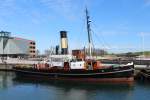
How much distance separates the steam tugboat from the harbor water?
5.04 ft

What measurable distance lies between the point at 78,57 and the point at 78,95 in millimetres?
14524

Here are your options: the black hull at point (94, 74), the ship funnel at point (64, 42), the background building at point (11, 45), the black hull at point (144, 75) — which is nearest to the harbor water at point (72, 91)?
the black hull at point (144, 75)

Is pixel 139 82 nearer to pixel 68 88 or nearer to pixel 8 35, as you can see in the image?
pixel 68 88

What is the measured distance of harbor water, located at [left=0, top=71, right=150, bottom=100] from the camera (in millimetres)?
36781

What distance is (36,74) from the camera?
5488 cm

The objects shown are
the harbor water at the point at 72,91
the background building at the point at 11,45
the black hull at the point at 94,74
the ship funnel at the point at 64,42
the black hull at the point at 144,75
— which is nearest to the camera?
the harbor water at the point at 72,91

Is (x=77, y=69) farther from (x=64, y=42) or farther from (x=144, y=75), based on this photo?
(x=144, y=75)

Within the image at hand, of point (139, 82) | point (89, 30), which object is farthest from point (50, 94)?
point (89, 30)

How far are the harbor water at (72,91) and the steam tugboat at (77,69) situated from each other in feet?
5.04

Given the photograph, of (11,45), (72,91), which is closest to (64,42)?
(72,91)

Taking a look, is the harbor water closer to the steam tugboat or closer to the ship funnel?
the steam tugboat

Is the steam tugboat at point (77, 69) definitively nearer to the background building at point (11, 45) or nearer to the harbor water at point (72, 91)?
the harbor water at point (72, 91)

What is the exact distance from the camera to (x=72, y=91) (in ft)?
136

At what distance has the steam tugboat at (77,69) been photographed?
151 feet
